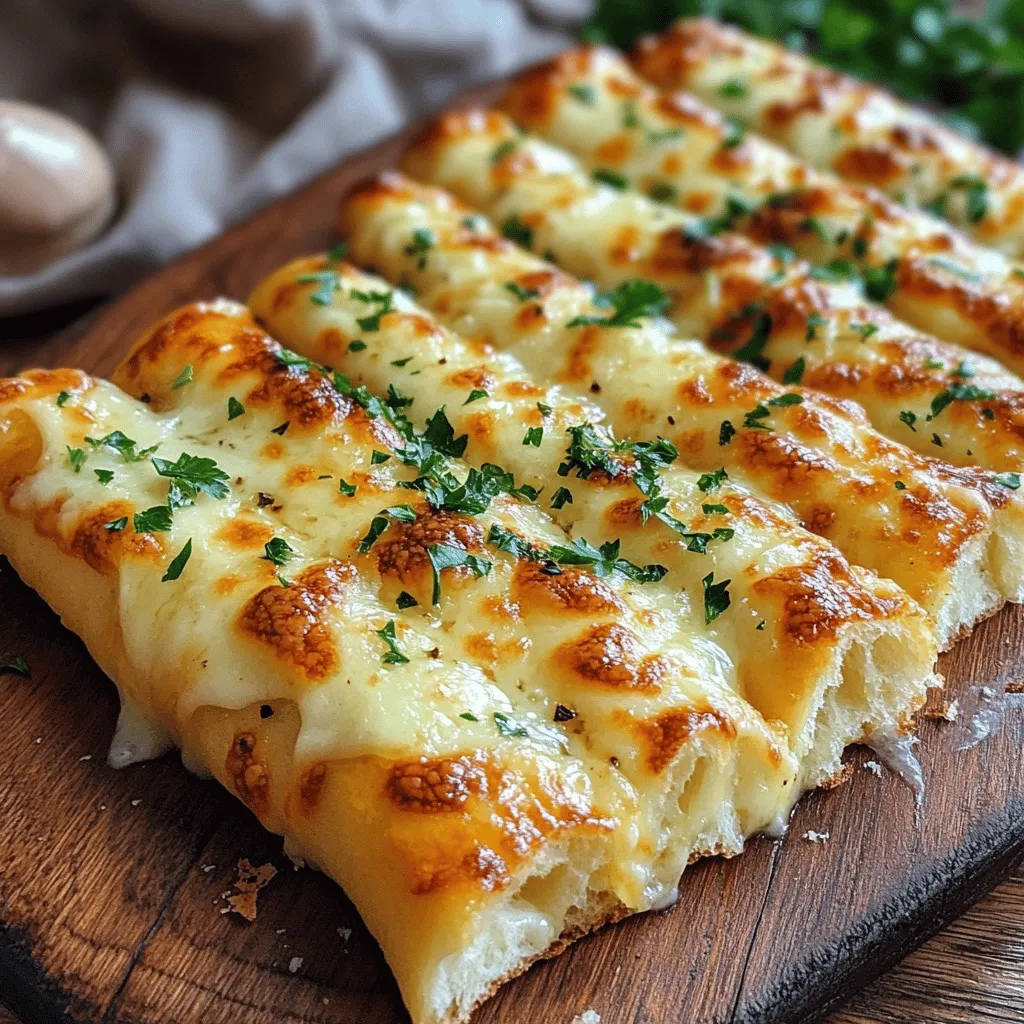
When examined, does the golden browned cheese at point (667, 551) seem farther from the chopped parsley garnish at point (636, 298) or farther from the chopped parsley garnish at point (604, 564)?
the chopped parsley garnish at point (636, 298)

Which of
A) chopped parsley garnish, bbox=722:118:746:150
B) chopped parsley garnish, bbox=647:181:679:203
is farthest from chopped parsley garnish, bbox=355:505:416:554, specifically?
chopped parsley garnish, bbox=722:118:746:150

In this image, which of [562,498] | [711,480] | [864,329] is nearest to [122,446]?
[562,498]

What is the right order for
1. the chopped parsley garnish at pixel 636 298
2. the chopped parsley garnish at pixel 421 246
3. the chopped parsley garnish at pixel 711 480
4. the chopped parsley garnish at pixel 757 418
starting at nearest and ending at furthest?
the chopped parsley garnish at pixel 711 480, the chopped parsley garnish at pixel 757 418, the chopped parsley garnish at pixel 636 298, the chopped parsley garnish at pixel 421 246

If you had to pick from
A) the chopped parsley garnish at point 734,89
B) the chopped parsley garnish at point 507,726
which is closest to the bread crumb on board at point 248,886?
the chopped parsley garnish at point 507,726

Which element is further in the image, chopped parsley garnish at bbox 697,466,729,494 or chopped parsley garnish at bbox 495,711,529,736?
chopped parsley garnish at bbox 697,466,729,494

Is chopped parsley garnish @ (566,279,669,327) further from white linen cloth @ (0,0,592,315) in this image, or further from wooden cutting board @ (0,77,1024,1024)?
white linen cloth @ (0,0,592,315)

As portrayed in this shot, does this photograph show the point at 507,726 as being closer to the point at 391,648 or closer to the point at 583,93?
the point at 391,648

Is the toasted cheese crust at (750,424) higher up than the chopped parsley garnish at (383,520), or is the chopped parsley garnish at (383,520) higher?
the toasted cheese crust at (750,424)
